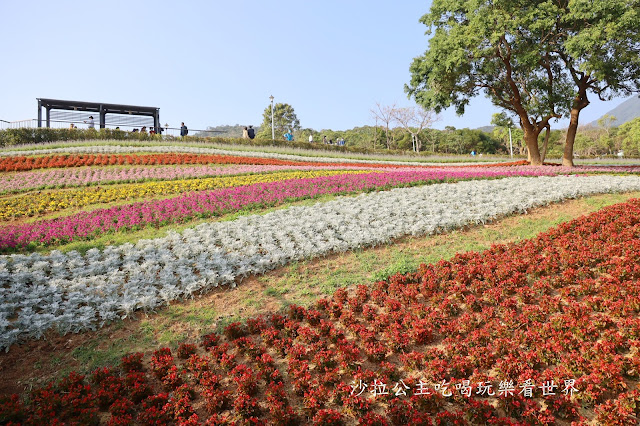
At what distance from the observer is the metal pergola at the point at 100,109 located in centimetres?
2480

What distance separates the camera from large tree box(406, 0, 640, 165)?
51.8 feet

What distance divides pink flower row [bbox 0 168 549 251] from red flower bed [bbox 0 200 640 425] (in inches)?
231

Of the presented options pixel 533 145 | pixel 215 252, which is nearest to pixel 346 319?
pixel 215 252

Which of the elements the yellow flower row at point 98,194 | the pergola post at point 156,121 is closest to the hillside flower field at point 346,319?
the yellow flower row at point 98,194

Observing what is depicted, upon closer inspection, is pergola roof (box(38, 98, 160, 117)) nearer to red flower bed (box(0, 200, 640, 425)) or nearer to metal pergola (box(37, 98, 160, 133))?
metal pergola (box(37, 98, 160, 133))

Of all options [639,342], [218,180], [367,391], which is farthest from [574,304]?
[218,180]

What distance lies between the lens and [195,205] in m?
10.8

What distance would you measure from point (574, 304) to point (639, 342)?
0.92 m

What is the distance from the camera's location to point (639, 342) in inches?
157

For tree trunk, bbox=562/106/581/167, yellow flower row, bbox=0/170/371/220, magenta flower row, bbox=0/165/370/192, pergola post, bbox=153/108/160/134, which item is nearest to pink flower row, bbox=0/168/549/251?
yellow flower row, bbox=0/170/371/220

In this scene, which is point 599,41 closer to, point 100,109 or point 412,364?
point 412,364

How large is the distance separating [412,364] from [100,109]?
97.1 feet

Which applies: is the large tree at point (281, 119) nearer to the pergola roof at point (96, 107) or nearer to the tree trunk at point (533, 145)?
the pergola roof at point (96, 107)

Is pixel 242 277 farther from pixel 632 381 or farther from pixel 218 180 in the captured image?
pixel 218 180
